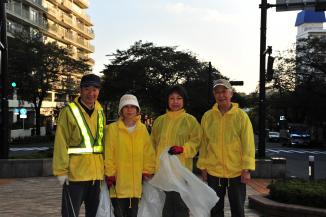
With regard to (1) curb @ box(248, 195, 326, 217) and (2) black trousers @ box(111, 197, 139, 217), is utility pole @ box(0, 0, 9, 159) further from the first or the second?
(2) black trousers @ box(111, 197, 139, 217)

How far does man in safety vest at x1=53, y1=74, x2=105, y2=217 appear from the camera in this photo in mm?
4809

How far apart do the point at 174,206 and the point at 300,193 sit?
9.10ft

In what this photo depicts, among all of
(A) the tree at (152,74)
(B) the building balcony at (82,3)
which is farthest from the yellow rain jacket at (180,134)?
(B) the building balcony at (82,3)

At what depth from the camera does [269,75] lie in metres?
15.5

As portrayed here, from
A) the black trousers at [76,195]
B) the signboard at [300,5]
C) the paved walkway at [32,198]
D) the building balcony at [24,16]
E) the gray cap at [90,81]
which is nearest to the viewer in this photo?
the black trousers at [76,195]

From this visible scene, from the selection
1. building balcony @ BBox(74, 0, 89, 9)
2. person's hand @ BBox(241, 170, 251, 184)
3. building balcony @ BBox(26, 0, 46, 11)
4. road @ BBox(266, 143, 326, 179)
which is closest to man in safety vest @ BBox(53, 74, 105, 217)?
person's hand @ BBox(241, 170, 251, 184)

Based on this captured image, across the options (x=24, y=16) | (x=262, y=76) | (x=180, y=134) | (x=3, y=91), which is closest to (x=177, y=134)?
(x=180, y=134)

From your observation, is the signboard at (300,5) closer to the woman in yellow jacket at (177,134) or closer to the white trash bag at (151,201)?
the woman in yellow jacket at (177,134)

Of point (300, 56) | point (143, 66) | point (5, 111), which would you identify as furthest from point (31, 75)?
point (5, 111)

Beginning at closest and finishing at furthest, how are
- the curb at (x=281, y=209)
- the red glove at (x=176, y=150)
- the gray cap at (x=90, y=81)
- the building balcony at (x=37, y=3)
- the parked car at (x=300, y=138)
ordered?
the gray cap at (x=90, y=81) → the red glove at (x=176, y=150) → the curb at (x=281, y=209) → the parked car at (x=300, y=138) → the building balcony at (x=37, y=3)

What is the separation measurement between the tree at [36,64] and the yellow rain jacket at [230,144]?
3806cm

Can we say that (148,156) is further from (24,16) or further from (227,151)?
(24,16)

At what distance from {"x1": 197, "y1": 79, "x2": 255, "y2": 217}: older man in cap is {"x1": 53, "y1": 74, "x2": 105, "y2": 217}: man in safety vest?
3.86 feet

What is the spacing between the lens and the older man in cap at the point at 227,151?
5.25 meters
